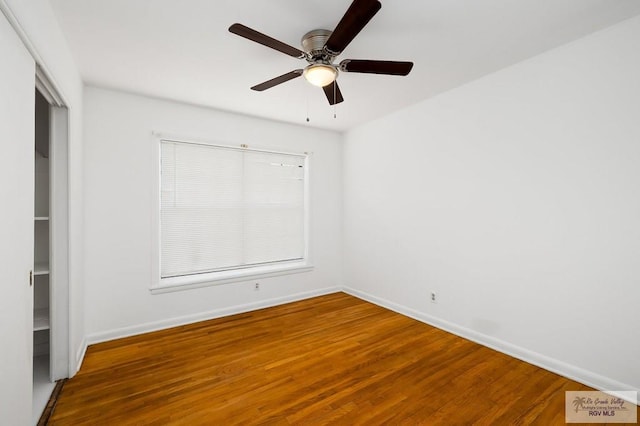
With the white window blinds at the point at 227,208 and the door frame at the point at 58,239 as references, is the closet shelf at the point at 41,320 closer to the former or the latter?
the door frame at the point at 58,239

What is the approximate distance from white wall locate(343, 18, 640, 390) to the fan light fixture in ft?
5.61

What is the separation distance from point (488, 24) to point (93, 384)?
3.94 m

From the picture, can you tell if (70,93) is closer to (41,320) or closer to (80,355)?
(41,320)

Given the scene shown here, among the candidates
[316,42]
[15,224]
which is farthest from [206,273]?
[316,42]

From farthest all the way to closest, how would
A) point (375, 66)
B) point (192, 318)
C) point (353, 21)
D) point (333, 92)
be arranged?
point (192, 318) → point (333, 92) → point (375, 66) → point (353, 21)

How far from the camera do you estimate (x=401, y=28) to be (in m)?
2.01

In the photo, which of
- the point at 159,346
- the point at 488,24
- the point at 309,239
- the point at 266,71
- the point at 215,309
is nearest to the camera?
the point at 488,24

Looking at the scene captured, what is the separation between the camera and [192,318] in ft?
11.1

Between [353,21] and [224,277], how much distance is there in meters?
3.10

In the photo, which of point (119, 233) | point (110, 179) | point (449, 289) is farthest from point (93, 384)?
point (449, 289)

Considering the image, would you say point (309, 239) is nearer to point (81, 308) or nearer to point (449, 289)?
point (449, 289)

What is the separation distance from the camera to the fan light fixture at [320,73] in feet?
6.61

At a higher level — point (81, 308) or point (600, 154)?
point (600, 154)

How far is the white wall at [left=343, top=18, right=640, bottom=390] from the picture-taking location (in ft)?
6.70
